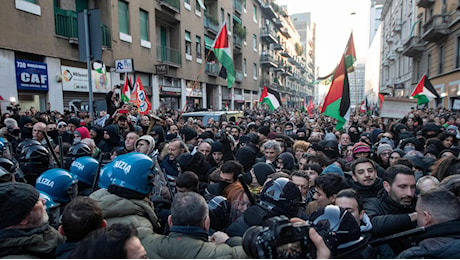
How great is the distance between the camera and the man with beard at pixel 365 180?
3.04 meters

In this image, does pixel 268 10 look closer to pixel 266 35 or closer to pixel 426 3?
pixel 266 35

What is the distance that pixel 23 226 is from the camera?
165 cm

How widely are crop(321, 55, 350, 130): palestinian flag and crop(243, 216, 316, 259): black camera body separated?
20.2 ft

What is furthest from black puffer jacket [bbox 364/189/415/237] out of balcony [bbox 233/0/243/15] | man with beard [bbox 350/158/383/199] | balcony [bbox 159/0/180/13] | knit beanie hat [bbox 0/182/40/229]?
balcony [bbox 233/0/243/15]

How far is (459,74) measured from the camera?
18.8m

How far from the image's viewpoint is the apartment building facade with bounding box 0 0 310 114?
9.99 meters

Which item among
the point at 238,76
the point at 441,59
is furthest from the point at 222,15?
the point at 441,59

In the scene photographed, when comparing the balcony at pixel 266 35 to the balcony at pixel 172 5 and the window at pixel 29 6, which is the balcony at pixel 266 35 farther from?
the window at pixel 29 6

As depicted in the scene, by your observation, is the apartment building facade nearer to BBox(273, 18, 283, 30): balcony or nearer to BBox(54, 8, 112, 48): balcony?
BBox(54, 8, 112, 48): balcony

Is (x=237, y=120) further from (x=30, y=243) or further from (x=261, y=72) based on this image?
(x=261, y=72)


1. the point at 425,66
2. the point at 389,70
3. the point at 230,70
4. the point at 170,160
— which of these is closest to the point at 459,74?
the point at 425,66

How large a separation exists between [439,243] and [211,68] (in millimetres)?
23559

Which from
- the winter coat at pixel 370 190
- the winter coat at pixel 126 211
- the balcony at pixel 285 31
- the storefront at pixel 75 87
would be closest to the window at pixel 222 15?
the storefront at pixel 75 87

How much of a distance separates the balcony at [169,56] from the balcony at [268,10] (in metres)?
22.0
